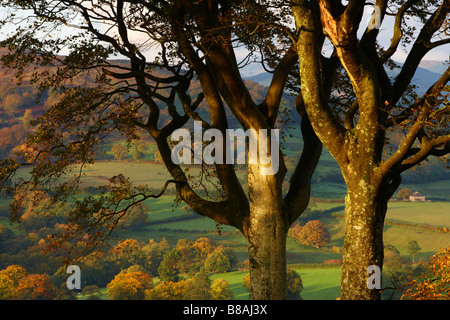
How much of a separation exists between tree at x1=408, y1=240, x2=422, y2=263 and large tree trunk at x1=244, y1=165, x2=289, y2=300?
58.6m

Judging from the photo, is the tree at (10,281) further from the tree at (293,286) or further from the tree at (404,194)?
the tree at (404,194)

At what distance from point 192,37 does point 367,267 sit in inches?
228

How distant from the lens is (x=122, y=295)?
42.7m

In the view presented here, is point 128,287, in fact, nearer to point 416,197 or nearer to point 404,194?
point 404,194

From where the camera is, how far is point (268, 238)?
9.16 metres

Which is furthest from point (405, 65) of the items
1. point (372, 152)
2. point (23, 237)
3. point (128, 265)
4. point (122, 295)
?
point (23, 237)

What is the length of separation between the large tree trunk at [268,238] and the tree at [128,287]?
35.2 metres

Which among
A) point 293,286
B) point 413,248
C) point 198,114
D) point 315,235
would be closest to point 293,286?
point 293,286

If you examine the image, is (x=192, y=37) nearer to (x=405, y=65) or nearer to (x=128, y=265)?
(x=405, y=65)

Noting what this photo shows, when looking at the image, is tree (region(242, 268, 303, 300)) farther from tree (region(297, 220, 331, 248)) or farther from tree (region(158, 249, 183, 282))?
tree (region(297, 220, 331, 248))

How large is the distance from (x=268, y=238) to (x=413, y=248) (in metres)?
58.9

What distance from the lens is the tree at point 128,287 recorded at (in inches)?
1663

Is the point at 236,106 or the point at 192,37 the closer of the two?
the point at 236,106

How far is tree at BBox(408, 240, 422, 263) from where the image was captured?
6210cm
